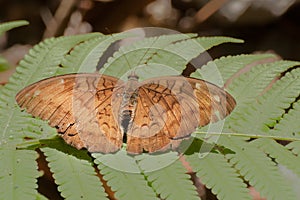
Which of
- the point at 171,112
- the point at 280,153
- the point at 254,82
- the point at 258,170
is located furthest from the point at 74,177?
the point at 254,82

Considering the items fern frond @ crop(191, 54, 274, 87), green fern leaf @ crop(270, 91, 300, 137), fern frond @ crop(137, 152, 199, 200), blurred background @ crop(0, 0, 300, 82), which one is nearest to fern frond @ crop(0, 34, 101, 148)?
fern frond @ crop(137, 152, 199, 200)

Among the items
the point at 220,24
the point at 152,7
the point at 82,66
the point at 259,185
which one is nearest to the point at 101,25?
the point at 152,7

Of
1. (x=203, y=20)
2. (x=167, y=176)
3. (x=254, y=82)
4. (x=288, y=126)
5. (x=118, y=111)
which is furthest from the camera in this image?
(x=203, y=20)

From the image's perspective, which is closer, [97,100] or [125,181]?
[125,181]

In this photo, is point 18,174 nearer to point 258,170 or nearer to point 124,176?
point 124,176

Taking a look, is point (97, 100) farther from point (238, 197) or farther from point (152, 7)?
point (152, 7)

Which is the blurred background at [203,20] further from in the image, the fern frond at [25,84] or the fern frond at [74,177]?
the fern frond at [74,177]

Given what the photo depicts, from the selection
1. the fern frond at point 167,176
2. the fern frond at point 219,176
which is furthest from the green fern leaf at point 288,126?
the fern frond at point 167,176
